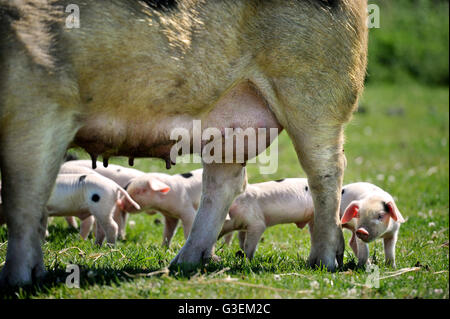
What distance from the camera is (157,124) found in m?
4.54

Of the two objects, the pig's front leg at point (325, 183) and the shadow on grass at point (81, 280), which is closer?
the shadow on grass at point (81, 280)

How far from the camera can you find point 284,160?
36.8ft

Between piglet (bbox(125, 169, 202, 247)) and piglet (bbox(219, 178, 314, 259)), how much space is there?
1.44ft

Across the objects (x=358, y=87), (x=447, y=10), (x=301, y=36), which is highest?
(x=447, y=10)

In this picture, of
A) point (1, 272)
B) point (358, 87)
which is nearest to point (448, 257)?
point (358, 87)

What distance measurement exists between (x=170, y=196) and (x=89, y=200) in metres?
0.73

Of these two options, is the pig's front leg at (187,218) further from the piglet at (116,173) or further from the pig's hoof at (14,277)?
the pig's hoof at (14,277)

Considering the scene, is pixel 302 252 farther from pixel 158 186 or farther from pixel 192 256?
pixel 158 186

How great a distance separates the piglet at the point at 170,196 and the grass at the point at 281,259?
0.24 m

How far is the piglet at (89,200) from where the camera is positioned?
596cm

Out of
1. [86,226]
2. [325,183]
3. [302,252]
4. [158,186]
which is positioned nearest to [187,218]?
[158,186]

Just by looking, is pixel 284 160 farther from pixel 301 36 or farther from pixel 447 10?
pixel 447 10

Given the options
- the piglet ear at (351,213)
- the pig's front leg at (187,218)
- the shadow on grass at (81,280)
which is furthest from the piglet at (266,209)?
the shadow on grass at (81,280)
